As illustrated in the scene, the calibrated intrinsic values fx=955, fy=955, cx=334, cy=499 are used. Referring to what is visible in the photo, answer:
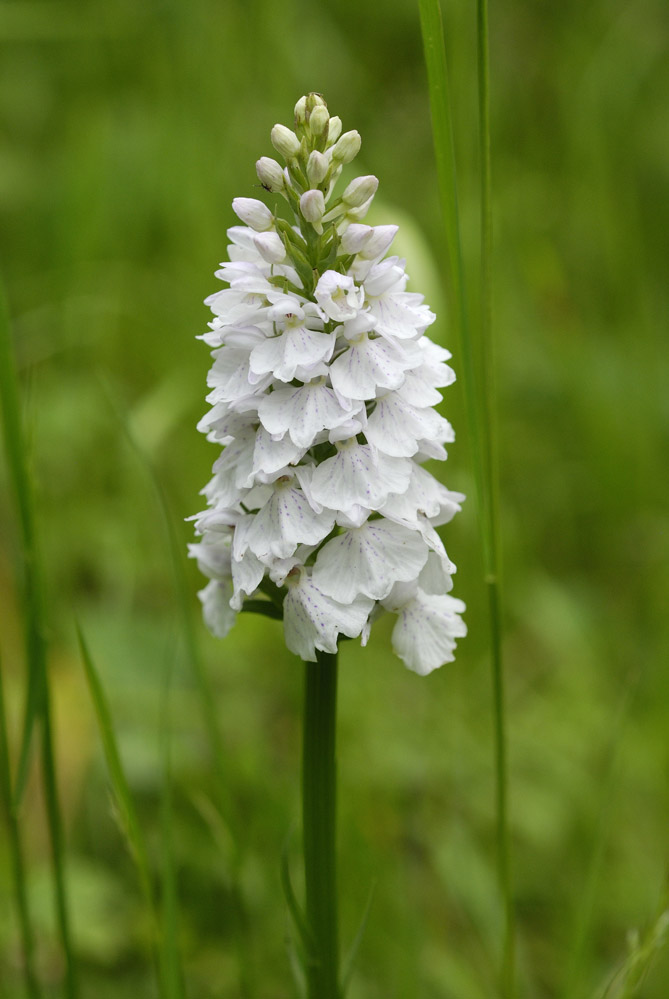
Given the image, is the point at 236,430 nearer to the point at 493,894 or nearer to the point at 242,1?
the point at 493,894

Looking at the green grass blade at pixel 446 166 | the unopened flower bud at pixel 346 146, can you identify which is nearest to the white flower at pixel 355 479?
the green grass blade at pixel 446 166

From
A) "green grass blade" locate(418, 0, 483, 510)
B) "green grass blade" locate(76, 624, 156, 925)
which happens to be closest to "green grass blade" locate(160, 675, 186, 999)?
"green grass blade" locate(76, 624, 156, 925)

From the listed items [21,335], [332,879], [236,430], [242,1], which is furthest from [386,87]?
[332,879]

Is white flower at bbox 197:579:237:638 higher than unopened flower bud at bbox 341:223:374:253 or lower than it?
lower

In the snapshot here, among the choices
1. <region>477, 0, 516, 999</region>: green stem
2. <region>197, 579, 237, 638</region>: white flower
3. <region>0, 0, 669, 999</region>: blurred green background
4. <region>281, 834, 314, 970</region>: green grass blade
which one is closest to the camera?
<region>281, 834, 314, 970</region>: green grass blade

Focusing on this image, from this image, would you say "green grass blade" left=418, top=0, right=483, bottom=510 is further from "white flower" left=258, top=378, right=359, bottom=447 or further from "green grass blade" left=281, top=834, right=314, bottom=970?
"green grass blade" left=281, top=834, right=314, bottom=970

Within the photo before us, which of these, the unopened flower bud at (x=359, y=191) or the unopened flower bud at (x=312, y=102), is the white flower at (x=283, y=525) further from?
the unopened flower bud at (x=312, y=102)
